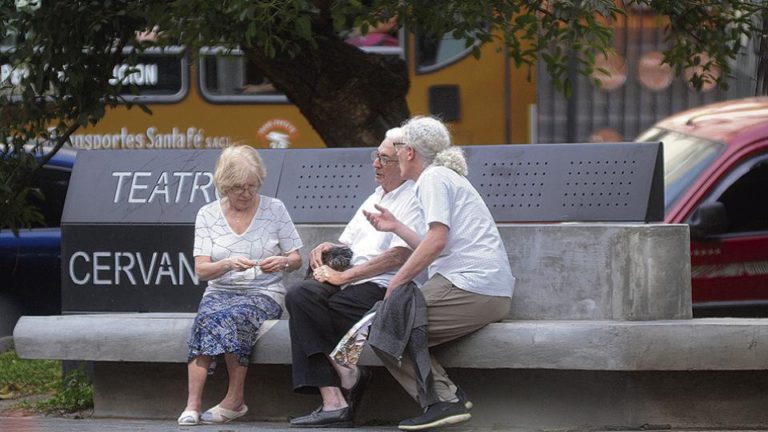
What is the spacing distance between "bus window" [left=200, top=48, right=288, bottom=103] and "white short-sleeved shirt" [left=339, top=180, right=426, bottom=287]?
20.0 feet

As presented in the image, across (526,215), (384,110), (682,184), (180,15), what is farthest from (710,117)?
(180,15)

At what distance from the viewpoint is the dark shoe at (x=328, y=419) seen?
21.5 ft

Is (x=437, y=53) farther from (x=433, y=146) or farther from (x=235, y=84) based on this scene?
(x=433, y=146)

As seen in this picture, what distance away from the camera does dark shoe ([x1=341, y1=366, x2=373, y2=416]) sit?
6.68m

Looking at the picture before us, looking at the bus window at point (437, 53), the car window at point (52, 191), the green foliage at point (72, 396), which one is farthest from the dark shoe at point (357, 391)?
the bus window at point (437, 53)

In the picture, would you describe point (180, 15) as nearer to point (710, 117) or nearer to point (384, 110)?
point (384, 110)

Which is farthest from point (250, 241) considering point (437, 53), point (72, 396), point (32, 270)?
point (437, 53)

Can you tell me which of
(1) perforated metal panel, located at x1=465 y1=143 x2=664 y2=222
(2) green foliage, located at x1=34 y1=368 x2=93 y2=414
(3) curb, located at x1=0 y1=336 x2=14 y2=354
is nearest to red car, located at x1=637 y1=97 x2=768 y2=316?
(1) perforated metal panel, located at x1=465 y1=143 x2=664 y2=222

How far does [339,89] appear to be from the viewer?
915 cm

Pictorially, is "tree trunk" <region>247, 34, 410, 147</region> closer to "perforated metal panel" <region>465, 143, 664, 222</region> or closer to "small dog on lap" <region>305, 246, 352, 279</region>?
"perforated metal panel" <region>465, 143, 664, 222</region>

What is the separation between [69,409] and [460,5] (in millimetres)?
3001

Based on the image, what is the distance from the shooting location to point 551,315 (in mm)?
6816

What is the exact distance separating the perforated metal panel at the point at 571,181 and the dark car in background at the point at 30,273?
4.74 metres

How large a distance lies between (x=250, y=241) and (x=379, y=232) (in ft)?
2.13
